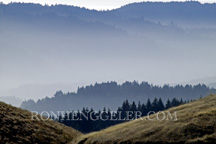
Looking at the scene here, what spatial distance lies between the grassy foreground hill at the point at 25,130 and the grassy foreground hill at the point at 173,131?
2.57 m

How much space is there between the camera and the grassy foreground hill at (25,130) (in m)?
32.2

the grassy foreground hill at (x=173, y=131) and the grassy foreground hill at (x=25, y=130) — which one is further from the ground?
the grassy foreground hill at (x=25, y=130)

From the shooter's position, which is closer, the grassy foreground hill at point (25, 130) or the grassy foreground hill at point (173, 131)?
the grassy foreground hill at point (173, 131)

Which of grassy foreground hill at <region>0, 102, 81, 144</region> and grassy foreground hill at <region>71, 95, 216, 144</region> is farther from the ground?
grassy foreground hill at <region>0, 102, 81, 144</region>

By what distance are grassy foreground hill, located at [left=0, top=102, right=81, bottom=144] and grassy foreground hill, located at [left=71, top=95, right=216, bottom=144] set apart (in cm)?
257

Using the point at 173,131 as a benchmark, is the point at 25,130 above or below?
above

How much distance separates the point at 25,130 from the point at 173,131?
13175 mm

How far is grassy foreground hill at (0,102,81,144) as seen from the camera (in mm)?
32188

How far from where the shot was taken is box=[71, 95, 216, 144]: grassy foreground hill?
27.5m

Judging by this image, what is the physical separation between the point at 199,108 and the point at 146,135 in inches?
286

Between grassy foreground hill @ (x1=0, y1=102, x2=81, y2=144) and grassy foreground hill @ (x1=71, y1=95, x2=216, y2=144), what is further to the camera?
grassy foreground hill @ (x1=0, y1=102, x2=81, y2=144)

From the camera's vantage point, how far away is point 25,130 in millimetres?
34344

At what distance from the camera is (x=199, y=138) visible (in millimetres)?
26875

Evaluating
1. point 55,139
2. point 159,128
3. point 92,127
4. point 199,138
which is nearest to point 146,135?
point 159,128
